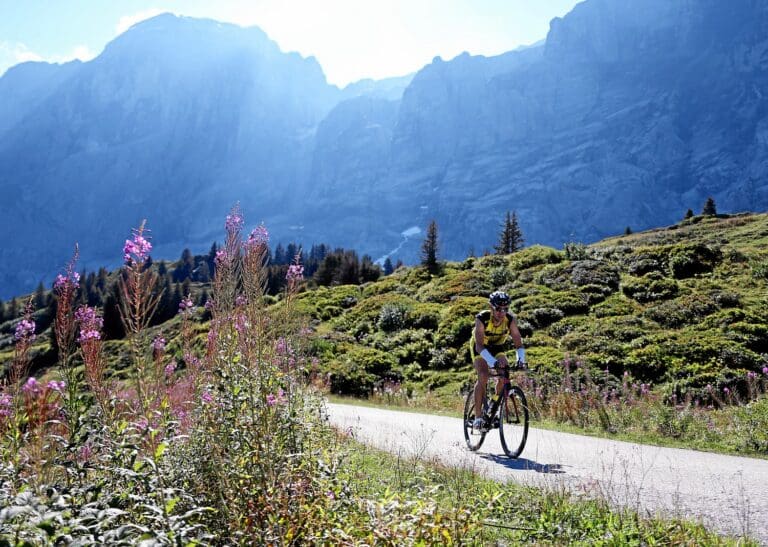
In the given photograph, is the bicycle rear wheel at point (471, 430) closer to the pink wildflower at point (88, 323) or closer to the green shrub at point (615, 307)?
the pink wildflower at point (88, 323)

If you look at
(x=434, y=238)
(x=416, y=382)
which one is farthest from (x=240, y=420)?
(x=434, y=238)

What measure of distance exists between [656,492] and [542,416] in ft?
21.7

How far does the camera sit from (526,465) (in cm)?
683

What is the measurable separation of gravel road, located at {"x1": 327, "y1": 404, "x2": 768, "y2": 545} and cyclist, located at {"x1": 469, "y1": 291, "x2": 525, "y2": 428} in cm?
90

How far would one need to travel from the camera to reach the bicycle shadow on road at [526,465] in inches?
269

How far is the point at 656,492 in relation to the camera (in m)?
5.78

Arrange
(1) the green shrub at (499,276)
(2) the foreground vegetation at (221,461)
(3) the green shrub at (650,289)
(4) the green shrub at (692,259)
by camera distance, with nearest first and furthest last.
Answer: (2) the foreground vegetation at (221,461) → (3) the green shrub at (650,289) → (4) the green shrub at (692,259) → (1) the green shrub at (499,276)

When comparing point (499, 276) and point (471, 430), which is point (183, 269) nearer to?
point (499, 276)

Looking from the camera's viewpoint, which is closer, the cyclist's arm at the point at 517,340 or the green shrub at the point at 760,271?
the cyclist's arm at the point at 517,340

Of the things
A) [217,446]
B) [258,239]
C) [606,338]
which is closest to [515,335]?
[258,239]

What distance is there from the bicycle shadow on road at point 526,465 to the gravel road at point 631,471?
0.5 inches

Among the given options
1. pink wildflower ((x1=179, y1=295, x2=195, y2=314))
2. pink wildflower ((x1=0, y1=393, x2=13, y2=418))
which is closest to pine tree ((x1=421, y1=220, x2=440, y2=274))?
pink wildflower ((x1=179, y1=295, x2=195, y2=314))

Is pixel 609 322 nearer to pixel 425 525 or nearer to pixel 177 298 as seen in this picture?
pixel 425 525

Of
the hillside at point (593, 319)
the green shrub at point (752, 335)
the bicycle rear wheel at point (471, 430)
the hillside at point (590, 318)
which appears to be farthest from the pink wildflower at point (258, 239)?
the green shrub at point (752, 335)
